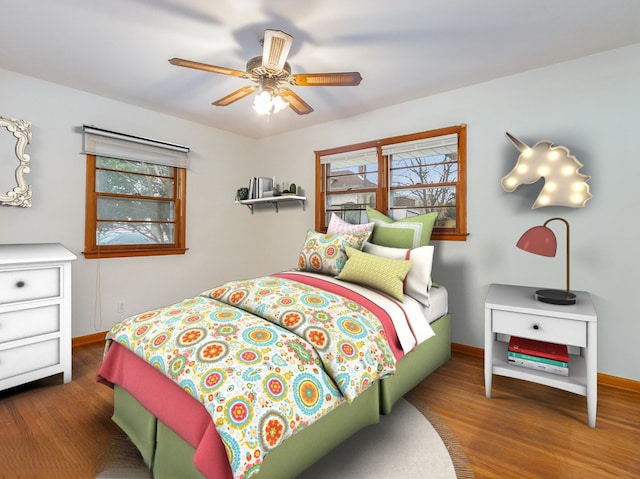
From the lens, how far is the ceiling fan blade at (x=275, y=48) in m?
1.71

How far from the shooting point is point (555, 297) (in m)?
2.07

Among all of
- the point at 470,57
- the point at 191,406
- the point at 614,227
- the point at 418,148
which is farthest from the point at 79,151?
the point at 614,227

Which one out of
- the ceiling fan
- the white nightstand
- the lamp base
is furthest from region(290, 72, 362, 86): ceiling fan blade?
the lamp base

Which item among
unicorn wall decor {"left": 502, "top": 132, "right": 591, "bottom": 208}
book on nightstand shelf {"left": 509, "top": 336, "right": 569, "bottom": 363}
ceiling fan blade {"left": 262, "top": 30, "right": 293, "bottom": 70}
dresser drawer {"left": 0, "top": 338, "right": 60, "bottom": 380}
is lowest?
dresser drawer {"left": 0, "top": 338, "right": 60, "bottom": 380}

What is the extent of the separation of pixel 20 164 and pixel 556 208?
421 cm

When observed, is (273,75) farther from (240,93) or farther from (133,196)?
(133,196)

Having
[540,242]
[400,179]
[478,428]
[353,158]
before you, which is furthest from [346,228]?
[478,428]

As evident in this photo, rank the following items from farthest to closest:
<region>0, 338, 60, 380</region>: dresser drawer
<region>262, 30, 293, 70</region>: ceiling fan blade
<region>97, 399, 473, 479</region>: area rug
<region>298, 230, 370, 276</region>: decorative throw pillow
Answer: <region>298, 230, 370, 276</region>: decorative throw pillow
<region>0, 338, 60, 380</region>: dresser drawer
<region>262, 30, 293, 70</region>: ceiling fan blade
<region>97, 399, 473, 479</region>: area rug

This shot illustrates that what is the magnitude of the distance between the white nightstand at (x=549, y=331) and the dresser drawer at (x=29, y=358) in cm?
293

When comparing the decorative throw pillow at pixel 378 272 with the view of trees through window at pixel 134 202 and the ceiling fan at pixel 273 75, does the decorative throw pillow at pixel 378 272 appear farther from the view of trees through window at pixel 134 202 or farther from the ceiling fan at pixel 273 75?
the view of trees through window at pixel 134 202

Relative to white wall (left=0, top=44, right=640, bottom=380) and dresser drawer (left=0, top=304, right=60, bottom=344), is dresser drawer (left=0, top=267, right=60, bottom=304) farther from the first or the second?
white wall (left=0, top=44, right=640, bottom=380)

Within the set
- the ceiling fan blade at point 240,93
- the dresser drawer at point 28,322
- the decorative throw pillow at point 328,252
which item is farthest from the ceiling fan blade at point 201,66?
the dresser drawer at point 28,322

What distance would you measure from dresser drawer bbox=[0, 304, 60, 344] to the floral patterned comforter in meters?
0.97

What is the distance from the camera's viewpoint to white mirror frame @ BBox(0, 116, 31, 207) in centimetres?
260
